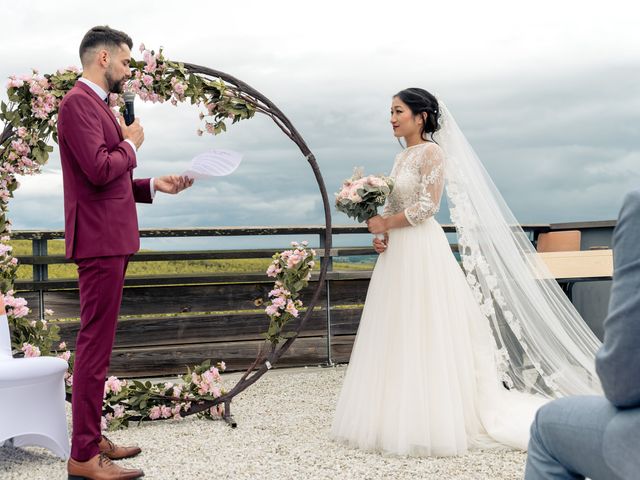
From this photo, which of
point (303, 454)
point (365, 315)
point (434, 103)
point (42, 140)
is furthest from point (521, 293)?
point (42, 140)

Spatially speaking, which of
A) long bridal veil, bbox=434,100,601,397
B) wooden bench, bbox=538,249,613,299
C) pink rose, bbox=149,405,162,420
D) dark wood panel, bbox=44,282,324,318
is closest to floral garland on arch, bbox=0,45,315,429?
pink rose, bbox=149,405,162,420

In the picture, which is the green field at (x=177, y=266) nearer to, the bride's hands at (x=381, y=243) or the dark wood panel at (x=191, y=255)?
the dark wood panel at (x=191, y=255)

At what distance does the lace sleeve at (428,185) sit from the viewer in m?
3.49

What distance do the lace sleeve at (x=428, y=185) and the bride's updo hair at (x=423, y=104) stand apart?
0.50 ft

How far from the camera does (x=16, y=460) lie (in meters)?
3.61

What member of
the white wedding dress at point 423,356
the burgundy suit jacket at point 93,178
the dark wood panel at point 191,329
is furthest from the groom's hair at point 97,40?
the dark wood panel at point 191,329

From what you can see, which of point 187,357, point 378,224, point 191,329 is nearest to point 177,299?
point 191,329

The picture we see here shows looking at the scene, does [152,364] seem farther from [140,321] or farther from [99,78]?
[99,78]

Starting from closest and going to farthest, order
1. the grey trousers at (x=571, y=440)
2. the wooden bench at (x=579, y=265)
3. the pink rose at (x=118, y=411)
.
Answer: the grey trousers at (x=571, y=440) → the pink rose at (x=118, y=411) → the wooden bench at (x=579, y=265)

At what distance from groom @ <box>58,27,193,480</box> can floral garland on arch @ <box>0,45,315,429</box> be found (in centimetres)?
82

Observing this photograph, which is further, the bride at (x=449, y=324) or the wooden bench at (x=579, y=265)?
the wooden bench at (x=579, y=265)

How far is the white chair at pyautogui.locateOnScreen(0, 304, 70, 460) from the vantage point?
3.31 metres

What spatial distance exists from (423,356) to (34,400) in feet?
5.96

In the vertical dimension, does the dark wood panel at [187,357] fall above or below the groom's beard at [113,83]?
below
